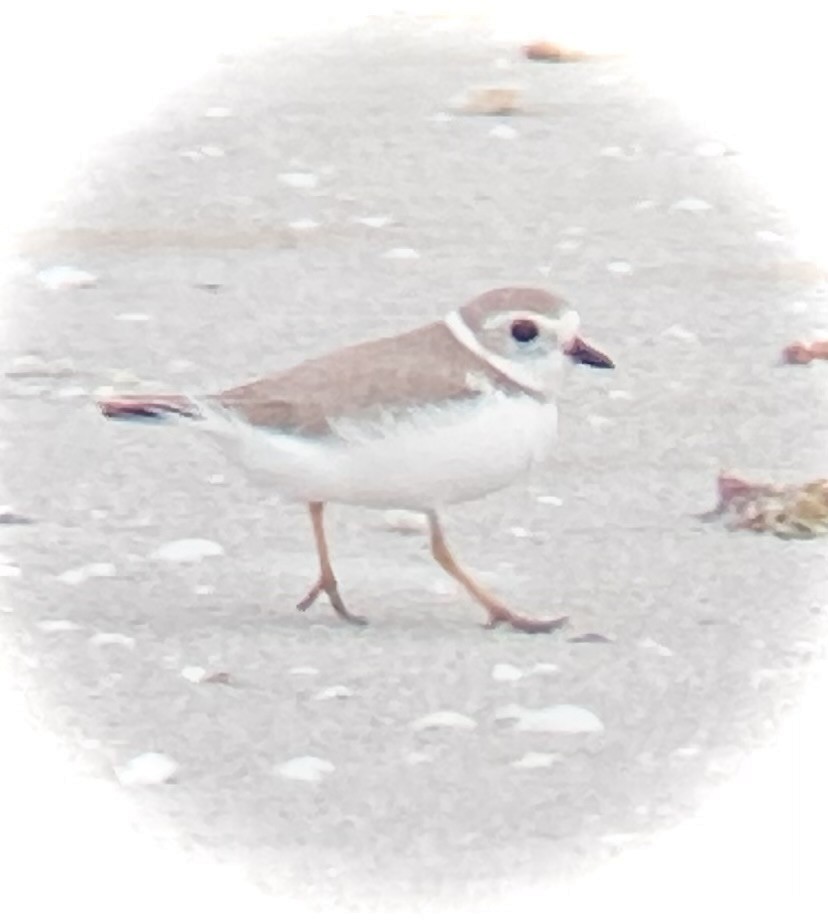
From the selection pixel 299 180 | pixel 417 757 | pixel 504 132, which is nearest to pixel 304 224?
pixel 299 180

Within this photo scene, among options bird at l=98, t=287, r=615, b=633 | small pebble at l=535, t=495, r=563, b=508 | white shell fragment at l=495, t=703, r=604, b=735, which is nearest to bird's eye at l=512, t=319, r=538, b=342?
bird at l=98, t=287, r=615, b=633

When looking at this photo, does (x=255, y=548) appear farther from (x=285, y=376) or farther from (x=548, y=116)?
(x=548, y=116)

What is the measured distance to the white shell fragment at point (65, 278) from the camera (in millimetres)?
1159

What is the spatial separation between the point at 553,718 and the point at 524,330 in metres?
0.22

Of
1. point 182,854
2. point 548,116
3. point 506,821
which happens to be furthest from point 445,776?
point 548,116

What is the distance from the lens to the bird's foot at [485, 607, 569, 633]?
3.49 feet

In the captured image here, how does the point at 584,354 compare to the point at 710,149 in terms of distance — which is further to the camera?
the point at 710,149

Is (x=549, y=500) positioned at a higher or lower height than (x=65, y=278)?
lower

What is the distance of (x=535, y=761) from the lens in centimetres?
103

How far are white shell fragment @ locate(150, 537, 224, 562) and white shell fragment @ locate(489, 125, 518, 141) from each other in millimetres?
333

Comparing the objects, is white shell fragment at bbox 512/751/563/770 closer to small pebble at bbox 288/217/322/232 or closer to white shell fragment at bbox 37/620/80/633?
white shell fragment at bbox 37/620/80/633

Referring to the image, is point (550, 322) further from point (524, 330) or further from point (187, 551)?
point (187, 551)

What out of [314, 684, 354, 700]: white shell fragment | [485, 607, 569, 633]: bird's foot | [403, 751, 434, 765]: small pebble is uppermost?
[485, 607, 569, 633]: bird's foot

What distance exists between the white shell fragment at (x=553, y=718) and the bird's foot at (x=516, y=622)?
0.16ft
